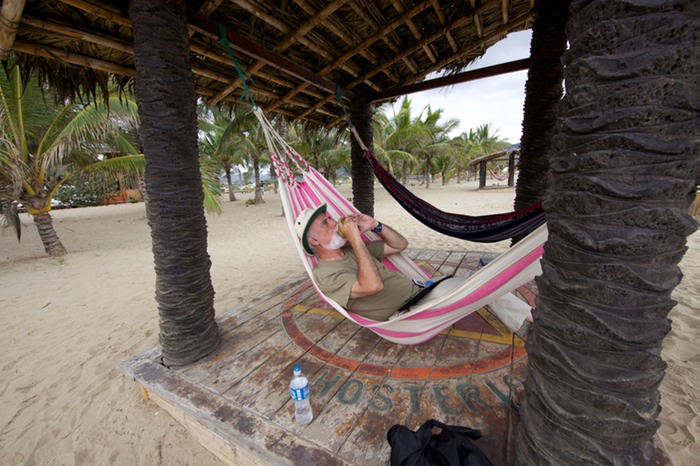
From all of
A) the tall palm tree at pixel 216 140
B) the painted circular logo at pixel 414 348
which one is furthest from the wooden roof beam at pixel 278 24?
the tall palm tree at pixel 216 140

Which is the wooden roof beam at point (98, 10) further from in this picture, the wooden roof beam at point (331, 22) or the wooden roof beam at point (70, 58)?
the wooden roof beam at point (331, 22)

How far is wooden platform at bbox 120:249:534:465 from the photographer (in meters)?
1.11

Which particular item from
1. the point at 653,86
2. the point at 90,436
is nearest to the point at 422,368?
the point at 653,86

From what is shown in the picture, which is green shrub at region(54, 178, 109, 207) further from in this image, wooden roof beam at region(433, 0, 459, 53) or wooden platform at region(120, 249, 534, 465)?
wooden roof beam at region(433, 0, 459, 53)

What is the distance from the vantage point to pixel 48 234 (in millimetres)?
5164

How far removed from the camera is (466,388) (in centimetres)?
130

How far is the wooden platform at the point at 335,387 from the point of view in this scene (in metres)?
1.11

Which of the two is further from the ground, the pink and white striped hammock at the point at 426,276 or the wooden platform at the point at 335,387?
the pink and white striped hammock at the point at 426,276

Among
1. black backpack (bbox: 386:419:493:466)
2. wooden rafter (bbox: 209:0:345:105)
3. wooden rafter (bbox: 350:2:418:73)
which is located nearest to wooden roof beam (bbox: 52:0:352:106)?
wooden rafter (bbox: 209:0:345:105)

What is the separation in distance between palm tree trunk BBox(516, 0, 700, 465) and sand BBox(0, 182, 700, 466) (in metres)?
1.07

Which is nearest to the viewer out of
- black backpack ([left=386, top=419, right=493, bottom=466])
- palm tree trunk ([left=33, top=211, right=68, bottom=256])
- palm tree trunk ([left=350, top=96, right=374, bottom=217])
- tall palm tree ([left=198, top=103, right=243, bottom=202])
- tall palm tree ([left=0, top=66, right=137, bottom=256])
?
black backpack ([left=386, top=419, right=493, bottom=466])

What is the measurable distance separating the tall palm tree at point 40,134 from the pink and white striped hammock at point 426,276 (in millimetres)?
4013

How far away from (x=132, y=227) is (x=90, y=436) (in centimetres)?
822

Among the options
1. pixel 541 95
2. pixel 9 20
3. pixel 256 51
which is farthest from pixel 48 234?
pixel 541 95
